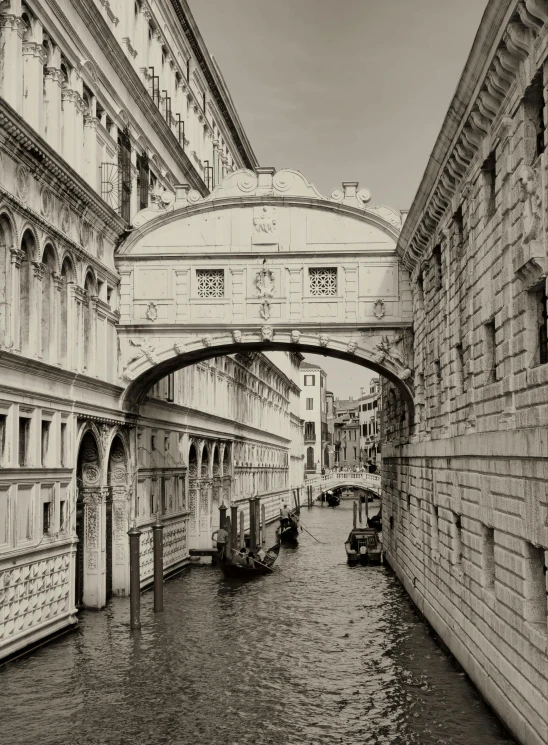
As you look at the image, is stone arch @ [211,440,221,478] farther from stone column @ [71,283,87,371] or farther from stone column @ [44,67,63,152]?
stone column @ [44,67,63,152]

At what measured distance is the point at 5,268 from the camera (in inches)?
640

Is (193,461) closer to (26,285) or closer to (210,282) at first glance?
(210,282)

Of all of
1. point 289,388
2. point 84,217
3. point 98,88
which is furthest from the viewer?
point 289,388

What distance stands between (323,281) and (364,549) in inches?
534

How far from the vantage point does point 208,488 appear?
3584 centimetres

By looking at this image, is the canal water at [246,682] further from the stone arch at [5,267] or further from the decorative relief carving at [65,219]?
the decorative relief carving at [65,219]

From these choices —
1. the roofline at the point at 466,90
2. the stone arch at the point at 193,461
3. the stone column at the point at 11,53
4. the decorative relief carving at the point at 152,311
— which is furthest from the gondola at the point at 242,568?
the stone column at the point at 11,53

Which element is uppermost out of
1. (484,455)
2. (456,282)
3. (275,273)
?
(275,273)

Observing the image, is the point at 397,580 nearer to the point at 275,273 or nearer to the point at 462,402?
the point at 275,273

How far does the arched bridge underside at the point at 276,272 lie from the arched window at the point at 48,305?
15.5 ft

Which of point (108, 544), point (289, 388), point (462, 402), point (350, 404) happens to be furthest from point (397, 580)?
point (350, 404)

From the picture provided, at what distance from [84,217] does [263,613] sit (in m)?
9.76

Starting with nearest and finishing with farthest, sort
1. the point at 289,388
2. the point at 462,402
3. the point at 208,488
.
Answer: the point at 462,402, the point at 208,488, the point at 289,388

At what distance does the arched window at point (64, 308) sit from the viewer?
1939 centimetres
